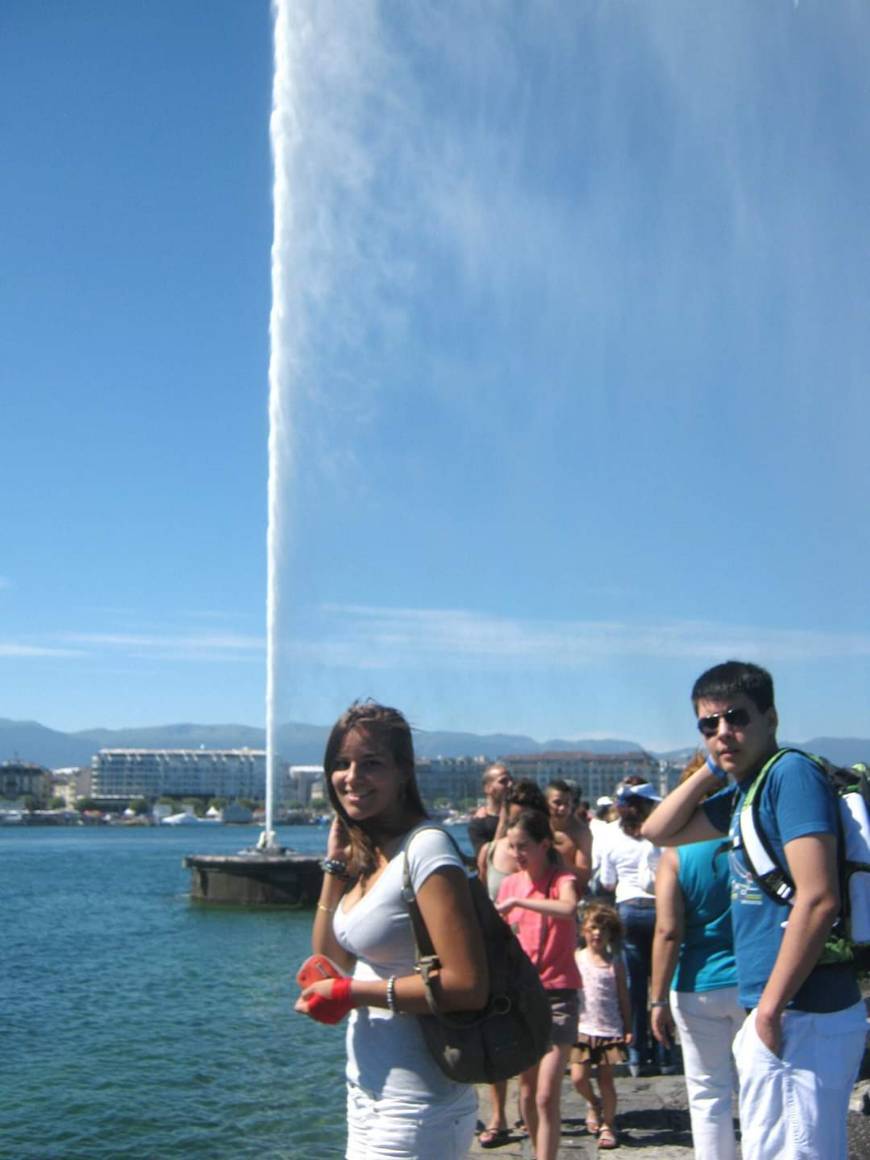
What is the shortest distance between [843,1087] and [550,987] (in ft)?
9.44

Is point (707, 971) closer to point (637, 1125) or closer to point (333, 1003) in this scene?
point (333, 1003)

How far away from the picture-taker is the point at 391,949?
3.14m

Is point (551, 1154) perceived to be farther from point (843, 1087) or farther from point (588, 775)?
point (588, 775)

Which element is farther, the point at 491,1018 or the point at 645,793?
the point at 645,793

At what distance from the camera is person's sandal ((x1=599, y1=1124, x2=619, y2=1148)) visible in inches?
272

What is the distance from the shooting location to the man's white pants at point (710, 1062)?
15.8 ft

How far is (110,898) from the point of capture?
43188mm

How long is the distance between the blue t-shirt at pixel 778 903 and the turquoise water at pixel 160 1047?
6.81 m

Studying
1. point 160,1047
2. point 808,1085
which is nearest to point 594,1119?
point 808,1085

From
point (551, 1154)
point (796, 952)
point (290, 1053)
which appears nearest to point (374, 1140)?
point (796, 952)

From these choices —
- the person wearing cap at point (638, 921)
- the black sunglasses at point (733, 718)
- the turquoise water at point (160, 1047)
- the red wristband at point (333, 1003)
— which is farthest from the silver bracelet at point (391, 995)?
the turquoise water at point (160, 1047)

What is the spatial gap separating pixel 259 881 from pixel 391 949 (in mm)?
38669

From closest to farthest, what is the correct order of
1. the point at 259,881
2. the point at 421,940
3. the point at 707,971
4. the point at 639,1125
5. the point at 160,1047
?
1. the point at 421,940
2. the point at 707,971
3. the point at 639,1125
4. the point at 160,1047
5. the point at 259,881

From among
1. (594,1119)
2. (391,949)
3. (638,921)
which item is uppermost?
(391,949)
